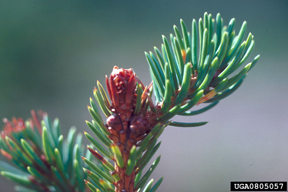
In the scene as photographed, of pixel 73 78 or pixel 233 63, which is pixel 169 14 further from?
pixel 233 63

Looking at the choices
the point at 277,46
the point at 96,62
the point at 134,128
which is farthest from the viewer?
the point at 96,62

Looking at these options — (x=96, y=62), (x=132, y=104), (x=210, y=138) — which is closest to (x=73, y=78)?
(x=96, y=62)

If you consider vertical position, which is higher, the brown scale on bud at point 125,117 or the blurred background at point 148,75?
the blurred background at point 148,75

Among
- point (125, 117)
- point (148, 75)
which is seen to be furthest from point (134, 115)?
point (148, 75)

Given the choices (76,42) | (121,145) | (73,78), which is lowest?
(121,145)

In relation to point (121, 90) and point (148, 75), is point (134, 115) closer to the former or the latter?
point (121, 90)

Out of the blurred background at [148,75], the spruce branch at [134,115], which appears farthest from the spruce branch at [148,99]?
the blurred background at [148,75]

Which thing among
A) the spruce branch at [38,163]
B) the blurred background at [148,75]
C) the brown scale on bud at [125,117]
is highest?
the blurred background at [148,75]

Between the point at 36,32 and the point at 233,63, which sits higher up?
the point at 36,32

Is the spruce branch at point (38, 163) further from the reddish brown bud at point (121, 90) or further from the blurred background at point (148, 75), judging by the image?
the blurred background at point (148, 75)

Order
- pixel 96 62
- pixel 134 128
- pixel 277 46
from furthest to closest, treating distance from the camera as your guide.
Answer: pixel 96 62 < pixel 277 46 < pixel 134 128
